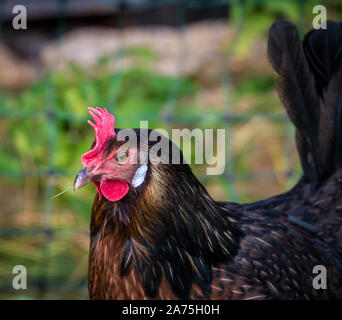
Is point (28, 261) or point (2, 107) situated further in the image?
point (2, 107)

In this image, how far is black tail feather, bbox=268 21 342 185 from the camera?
2137 mm

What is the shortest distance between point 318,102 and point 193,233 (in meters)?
0.93

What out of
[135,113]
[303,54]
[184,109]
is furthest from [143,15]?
[303,54]

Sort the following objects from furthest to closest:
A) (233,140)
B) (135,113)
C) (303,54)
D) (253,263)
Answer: (233,140) → (135,113) → (303,54) → (253,263)

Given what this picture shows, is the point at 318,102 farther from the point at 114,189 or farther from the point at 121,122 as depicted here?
the point at 121,122

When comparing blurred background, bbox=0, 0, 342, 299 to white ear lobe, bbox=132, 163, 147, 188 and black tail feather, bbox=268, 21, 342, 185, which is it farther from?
white ear lobe, bbox=132, 163, 147, 188

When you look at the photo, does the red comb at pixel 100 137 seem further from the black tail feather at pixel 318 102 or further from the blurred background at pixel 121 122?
the blurred background at pixel 121 122

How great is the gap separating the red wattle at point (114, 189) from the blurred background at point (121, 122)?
1.69 metres

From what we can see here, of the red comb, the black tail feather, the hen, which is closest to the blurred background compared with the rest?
the black tail feather

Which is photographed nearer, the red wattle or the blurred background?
the red wattle

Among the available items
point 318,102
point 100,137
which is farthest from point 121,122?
point 100,137

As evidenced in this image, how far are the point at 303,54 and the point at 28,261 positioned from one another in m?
2.35

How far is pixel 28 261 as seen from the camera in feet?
11.2
